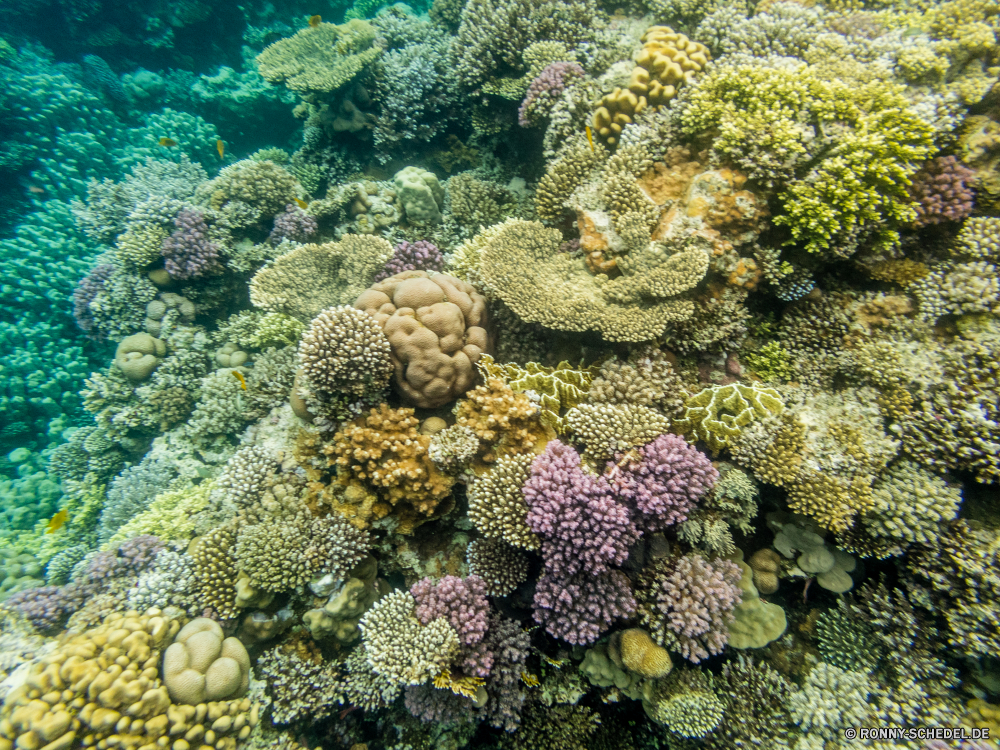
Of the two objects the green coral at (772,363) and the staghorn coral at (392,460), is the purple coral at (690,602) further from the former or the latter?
the staghorn coral at (392,460)

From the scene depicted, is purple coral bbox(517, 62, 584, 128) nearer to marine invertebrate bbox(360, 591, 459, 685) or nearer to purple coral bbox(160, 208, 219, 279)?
purple coral bbox(160, 208, 219, 279)

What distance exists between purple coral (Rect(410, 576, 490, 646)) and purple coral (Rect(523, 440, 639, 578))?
35.2 inches

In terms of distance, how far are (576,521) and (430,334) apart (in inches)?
90.5

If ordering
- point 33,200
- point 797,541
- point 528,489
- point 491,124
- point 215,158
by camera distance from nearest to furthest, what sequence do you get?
1. point 528,489
2. point 797,541
3. point 491,124
4. point 33,200
5. point 215,158

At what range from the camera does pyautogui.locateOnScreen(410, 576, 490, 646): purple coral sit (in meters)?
3.83

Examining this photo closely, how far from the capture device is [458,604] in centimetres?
390

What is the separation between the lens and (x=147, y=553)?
16.2ft

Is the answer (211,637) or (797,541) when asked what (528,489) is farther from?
(211,637)

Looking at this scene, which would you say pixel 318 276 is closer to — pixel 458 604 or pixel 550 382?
pixel 550 382

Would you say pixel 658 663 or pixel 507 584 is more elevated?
pixel 507 584

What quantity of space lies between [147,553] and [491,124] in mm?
8344

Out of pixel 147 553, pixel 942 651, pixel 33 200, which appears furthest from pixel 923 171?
pixel 33 200

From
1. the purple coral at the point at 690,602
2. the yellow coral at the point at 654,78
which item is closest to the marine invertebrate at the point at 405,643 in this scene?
the purple coral at the point at 690,602

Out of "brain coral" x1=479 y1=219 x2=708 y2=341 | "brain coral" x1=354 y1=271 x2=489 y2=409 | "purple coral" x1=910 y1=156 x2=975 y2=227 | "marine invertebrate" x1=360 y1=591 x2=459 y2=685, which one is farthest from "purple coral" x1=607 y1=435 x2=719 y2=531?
"purple coral" x1=910 y1=156 x2=975 y2=227
